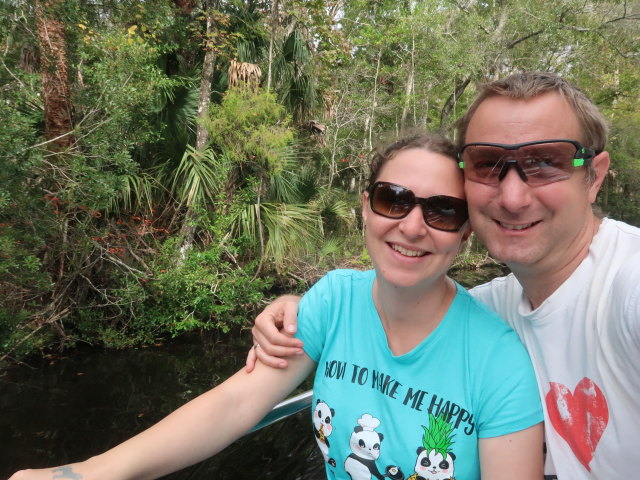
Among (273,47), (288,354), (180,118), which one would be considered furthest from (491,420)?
(273,47)

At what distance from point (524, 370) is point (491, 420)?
0.17 metres

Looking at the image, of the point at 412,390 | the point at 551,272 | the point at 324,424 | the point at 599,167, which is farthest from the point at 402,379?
the point at 599,167

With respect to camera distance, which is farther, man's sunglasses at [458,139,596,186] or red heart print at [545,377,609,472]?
man's sunglasses at [458,139,596,186]

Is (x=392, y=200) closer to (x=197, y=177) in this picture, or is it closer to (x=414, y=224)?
(x=414, y=224)

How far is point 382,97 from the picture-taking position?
1412cm

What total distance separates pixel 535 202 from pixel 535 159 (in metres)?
0.13

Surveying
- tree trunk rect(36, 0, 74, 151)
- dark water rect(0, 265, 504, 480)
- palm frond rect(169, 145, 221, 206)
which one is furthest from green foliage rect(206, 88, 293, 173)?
dark water rect(0, 265, 504, 480)

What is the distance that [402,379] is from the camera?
127 cm

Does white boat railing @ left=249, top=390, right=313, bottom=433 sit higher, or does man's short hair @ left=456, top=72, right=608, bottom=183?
man's short hair @ left=456, top=72, right=608, bottom=183

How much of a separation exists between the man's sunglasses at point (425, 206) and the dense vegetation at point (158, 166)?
106cm

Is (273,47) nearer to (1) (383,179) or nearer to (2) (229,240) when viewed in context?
(2) (229,240)

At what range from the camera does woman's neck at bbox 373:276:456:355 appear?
1.33 metres

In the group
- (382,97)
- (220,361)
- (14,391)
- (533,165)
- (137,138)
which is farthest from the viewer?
(382,97)

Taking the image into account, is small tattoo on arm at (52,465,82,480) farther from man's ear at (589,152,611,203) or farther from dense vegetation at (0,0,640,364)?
dense vegetation at (0,0,640,364)
